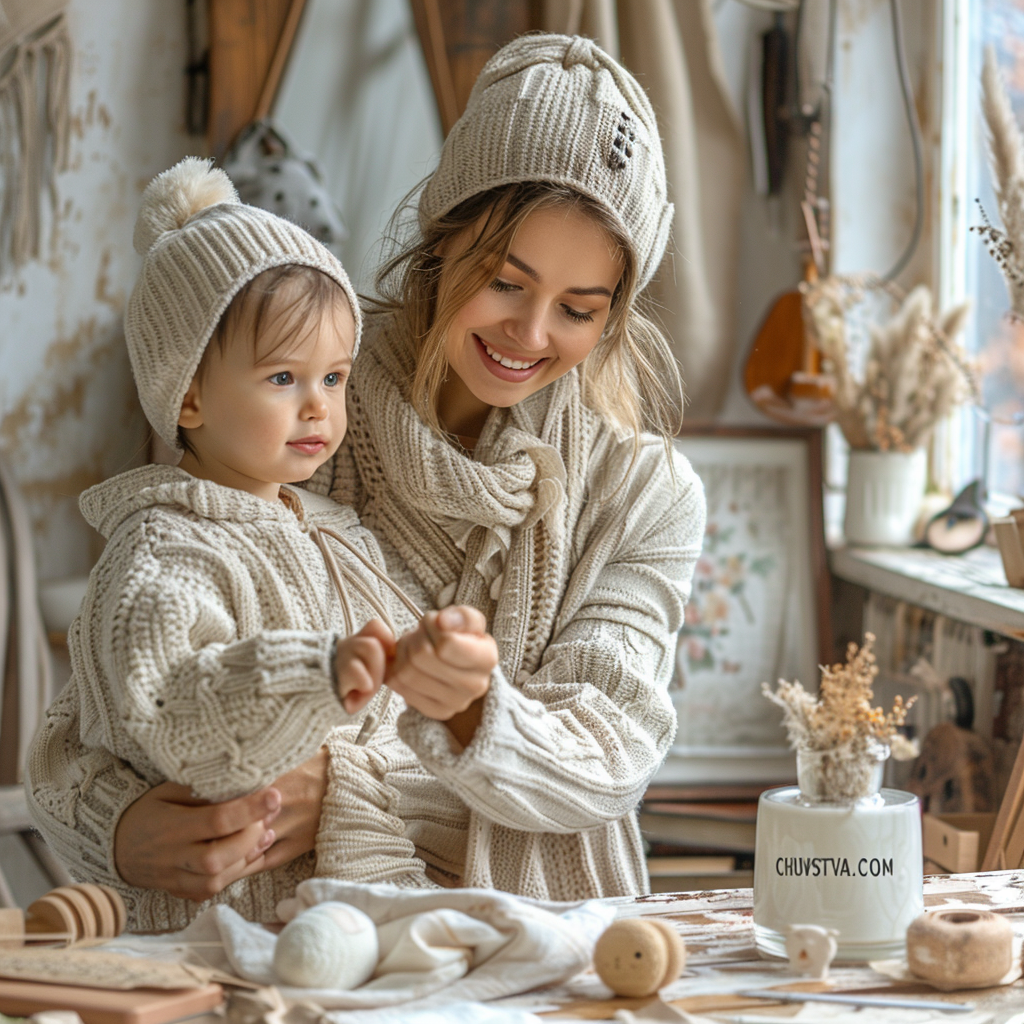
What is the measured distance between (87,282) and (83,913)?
7.26 ft

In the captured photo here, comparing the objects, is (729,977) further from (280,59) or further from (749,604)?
(280,59)

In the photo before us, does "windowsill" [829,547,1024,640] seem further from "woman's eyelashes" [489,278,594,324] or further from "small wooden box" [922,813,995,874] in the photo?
"woman's eyelashes" [489,278,594,324]

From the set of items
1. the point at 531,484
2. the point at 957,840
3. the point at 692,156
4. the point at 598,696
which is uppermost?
the point at 692,156

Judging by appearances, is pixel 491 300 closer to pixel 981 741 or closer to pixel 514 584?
pixel 514 584

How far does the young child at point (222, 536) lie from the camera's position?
987 mm

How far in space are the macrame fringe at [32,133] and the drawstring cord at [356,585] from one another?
1.91m

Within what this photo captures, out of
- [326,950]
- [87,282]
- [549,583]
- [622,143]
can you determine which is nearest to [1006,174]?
[622,143]

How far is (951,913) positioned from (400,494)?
2.30 ft

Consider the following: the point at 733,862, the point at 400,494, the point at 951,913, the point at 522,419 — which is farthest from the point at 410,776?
the point at 733,862

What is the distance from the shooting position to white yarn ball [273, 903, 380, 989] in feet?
2.77

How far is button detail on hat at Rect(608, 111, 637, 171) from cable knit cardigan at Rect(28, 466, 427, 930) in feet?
1.54

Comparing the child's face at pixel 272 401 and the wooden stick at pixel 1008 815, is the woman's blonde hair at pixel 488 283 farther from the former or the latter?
the wooden stick at pixel 1008 815

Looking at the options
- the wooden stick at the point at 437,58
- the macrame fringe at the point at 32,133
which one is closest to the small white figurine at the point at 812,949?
the wooden stick at the point at 437,58

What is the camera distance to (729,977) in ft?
2.99
